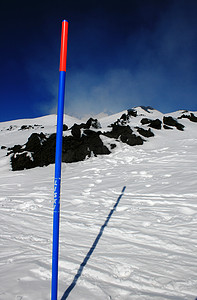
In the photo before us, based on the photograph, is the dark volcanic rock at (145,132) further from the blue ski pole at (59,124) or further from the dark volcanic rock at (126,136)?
the blue ski pole at (59,124)

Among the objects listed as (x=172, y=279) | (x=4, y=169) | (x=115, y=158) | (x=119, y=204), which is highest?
(x=115, y=158)

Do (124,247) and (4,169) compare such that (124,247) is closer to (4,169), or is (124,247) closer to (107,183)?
(107,183)

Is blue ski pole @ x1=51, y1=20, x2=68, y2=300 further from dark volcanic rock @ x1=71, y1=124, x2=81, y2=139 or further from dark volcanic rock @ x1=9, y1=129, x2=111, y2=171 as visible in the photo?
dark volcanic rock @ x1=71, y1=124, x2=81, y2=139

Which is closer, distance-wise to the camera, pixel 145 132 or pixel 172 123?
pixel 145 132

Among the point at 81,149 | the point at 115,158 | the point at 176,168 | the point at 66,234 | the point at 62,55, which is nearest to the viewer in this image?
the point at 62,55

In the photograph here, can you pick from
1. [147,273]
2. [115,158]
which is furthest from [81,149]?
[147,273]

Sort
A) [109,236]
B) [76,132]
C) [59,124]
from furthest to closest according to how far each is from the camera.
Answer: [76,132] < [109,236] < [59,124]

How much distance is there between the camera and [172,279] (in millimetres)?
2012

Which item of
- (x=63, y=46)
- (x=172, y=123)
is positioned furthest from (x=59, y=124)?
(x=172, y=123)

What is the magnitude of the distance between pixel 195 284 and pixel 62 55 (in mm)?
2776

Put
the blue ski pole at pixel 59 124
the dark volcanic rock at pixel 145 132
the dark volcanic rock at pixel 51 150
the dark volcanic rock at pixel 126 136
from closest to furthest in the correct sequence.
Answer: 1. the blue ski pole at pixel 59 124
2. the dark volcanic rock at pixel 51 150
3. the dark volcanic rock at pixel 126 136
4. the dark volcanic rock at pixel 145 132

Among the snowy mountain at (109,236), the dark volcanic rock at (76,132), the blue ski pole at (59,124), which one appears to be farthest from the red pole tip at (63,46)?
the dark volcanic rock at (76,132)

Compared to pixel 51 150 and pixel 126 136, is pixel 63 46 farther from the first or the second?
pixel 126 136

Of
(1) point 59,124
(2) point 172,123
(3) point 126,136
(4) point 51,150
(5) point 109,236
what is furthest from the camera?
(2) point 172,123
